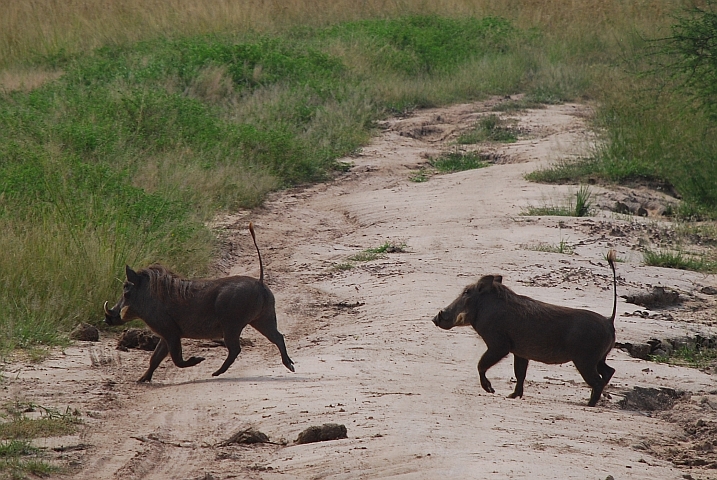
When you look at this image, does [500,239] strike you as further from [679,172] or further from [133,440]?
[133,440]

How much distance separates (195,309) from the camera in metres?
6.65

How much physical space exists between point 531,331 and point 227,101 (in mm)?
9987

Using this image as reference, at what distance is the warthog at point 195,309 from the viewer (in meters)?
6.55

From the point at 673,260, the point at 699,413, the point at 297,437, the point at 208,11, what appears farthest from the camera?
the point at 208,11

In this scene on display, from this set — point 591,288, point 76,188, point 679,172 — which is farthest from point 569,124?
point 76,188

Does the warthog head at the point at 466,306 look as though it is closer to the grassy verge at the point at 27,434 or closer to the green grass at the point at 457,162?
the grassy verge at the point at 27,434

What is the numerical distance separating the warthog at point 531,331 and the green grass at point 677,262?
356 centimetres

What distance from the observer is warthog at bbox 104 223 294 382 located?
21.5 ft

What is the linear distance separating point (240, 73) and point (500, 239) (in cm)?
747

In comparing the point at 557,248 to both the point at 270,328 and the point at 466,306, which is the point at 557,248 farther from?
the point at 270,328

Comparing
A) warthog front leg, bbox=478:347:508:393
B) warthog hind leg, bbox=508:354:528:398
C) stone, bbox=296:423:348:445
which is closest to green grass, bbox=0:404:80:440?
stone, bbox=296:423:348:445

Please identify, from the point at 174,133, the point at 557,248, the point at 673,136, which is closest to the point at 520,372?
the point at 557,248

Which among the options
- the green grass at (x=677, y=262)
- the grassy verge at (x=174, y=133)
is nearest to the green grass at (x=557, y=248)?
the green grass at (x=677, y=262)

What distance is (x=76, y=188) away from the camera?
30.1 ft
